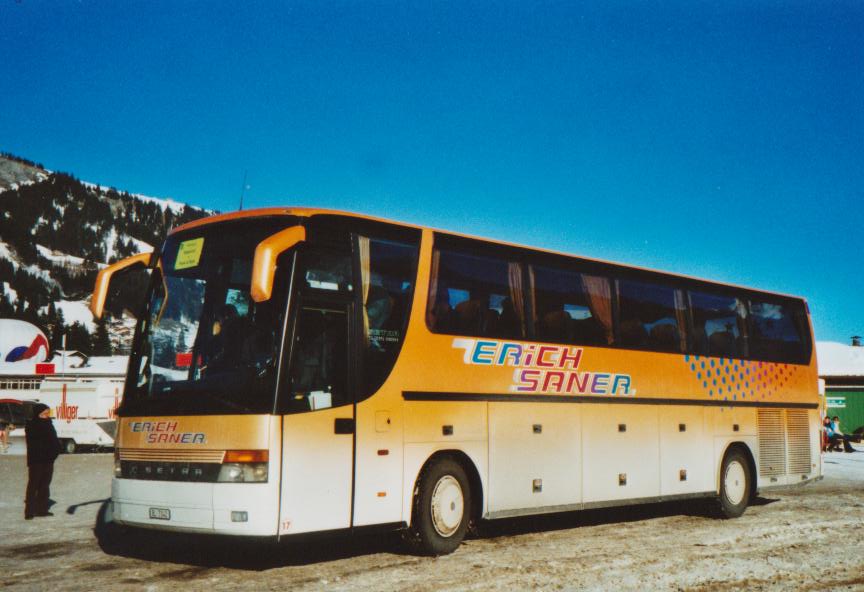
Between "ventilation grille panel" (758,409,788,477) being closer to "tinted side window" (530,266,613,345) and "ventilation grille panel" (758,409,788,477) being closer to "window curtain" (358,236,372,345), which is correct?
"tinted side window" (530,266,613,345)

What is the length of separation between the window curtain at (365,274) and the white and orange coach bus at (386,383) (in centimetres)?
2

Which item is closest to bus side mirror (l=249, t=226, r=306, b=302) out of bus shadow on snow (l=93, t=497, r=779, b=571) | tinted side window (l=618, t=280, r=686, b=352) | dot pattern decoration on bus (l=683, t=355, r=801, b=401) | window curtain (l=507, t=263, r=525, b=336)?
bus shadow on snow (l=93, t=497, r=779, b=571)

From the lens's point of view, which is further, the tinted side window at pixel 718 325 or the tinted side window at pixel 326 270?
the tinted side window at pixel 718 325

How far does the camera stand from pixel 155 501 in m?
8.38

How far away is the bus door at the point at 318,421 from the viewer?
8.09m

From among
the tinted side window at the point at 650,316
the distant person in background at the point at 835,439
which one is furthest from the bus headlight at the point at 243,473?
the distant person in background at the point at 835,439

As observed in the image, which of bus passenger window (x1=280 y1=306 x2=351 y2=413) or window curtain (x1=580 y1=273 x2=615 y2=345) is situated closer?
bus passenger window (x1=280 y1=306 x2=351 y2=413)

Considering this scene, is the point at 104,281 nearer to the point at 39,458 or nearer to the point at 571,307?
the point at 39,458

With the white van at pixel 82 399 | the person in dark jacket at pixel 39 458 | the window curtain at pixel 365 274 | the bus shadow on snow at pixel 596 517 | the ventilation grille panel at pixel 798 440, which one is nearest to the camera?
the window curtain at pixel 365 274

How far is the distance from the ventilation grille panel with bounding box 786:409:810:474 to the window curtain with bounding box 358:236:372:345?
9.58m

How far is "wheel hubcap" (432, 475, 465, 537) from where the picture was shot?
31.2 ft

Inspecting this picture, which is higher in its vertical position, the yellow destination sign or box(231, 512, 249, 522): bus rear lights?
the yellow destination sign

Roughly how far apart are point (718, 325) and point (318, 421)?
8.25m

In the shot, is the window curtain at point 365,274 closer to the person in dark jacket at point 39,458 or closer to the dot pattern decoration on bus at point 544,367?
the dot pattern decoration on bus at point 544,367
